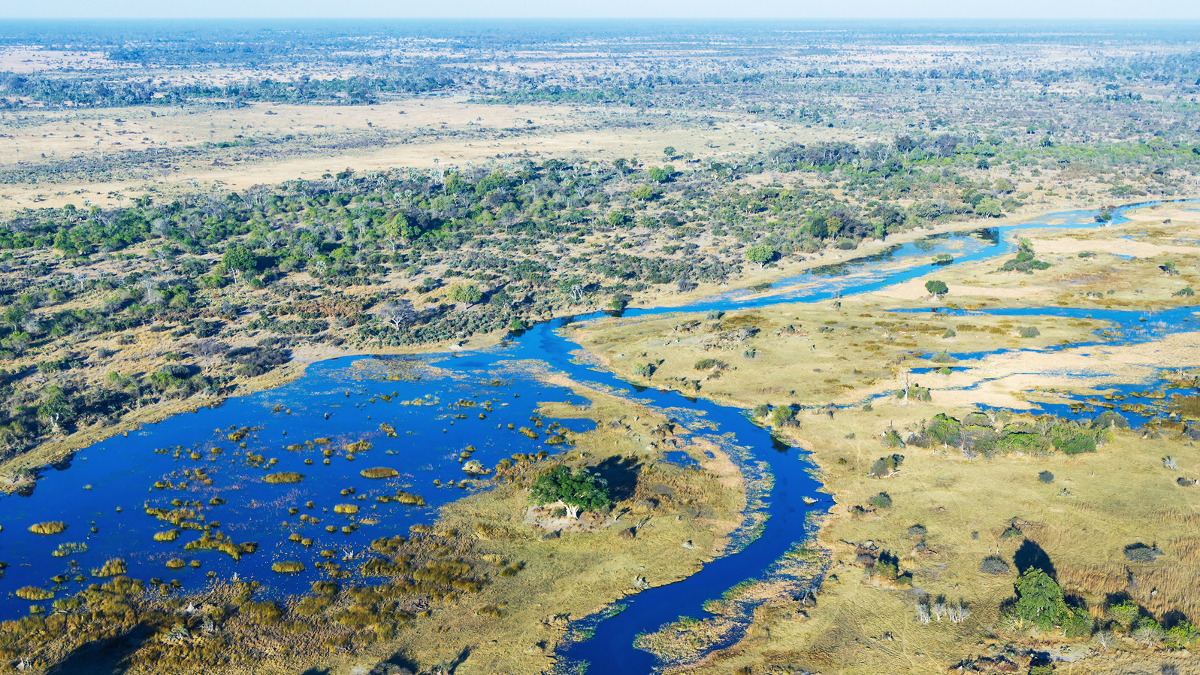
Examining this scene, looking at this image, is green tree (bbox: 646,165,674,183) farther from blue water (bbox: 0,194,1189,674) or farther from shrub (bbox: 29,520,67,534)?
shrub (bbox: 29,520,67,534)

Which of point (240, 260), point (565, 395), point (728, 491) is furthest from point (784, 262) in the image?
point (240, 260)

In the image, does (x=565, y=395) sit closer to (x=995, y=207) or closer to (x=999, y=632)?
(x=999, y=632)

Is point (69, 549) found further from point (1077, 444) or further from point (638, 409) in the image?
point (1077, 444)

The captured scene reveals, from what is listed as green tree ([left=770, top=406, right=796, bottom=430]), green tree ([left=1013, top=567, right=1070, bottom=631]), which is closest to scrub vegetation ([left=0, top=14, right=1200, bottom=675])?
green tree ([left=1013, top=567, right=1070, bottom=631])

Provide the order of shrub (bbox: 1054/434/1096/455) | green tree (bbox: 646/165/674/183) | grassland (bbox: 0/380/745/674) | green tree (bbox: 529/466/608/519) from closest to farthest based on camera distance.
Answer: grassland (bbox: 0/380/745/674) < green tree (bbox: 529/466/608/519) < shrub (bbox: 1054/434/1096/455) < green tree (bbox: 646/165/674/183)

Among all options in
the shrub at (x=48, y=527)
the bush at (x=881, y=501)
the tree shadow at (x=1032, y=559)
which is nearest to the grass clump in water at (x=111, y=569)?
the shrub at (x=48, y=527)

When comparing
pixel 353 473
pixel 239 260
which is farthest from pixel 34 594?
pixel 239 260
